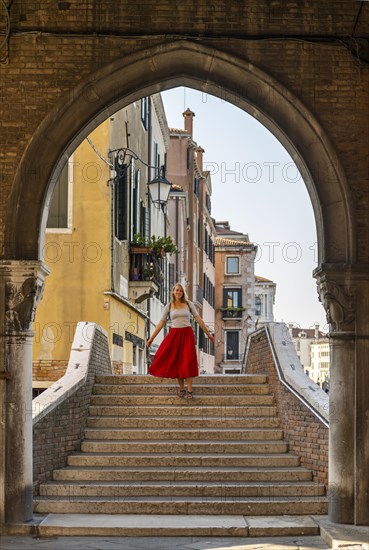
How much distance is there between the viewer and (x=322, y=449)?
36.6ft

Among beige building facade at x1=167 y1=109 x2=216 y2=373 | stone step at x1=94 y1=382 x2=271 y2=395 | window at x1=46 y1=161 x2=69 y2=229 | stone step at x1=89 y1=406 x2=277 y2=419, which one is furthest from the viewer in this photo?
beige building facade at x1=167 y1=109 x2=216 y2=373

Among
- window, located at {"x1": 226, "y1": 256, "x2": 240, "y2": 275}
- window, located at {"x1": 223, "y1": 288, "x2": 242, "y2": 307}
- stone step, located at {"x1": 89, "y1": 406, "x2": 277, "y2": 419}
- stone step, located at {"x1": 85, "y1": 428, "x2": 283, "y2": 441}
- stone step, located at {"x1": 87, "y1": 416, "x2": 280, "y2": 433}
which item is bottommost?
stone step, located at {"x1": 85, "y1": 428, "x2": 283, "y2": 441}

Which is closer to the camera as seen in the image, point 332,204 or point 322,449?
point 332,204

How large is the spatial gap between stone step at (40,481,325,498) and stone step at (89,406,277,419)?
2020mm

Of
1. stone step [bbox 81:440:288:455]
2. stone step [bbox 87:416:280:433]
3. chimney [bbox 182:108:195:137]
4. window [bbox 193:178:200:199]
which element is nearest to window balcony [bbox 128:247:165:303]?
stone step [bbox 87:416:280:433]

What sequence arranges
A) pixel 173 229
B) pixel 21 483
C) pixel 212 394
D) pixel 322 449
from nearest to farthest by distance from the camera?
1. pixel 21 483
2. pixel 322 449
3. pixel 212 394
4. pixel 173 229

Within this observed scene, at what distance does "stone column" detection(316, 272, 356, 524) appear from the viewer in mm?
10008

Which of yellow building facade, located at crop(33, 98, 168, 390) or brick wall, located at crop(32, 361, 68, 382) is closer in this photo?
brick wall, located at crop(32, 361, 68, 382)

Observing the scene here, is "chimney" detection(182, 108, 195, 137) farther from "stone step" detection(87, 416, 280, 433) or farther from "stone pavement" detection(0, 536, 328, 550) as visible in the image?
"stone pavement" detection(0, 536, 328, 550)

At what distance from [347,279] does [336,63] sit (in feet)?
6.79

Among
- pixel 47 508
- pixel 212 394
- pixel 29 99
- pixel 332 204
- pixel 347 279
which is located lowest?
pixel 47 508

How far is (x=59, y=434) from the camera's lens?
37.8 feet

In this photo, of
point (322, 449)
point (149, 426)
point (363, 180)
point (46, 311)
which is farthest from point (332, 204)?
point (46, 311)

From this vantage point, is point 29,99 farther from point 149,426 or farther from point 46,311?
point 46,311
